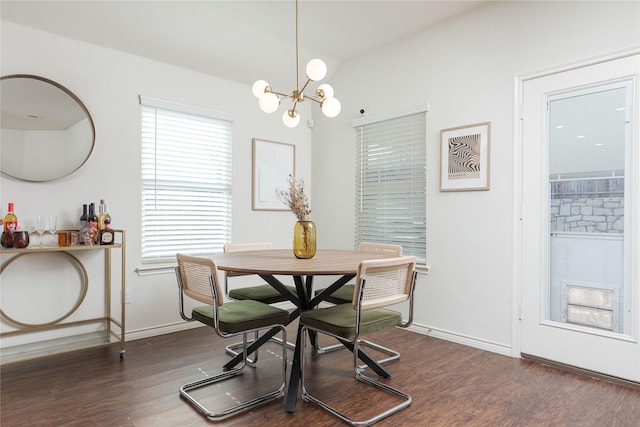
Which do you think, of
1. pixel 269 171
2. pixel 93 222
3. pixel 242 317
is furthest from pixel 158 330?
pixel 269 171

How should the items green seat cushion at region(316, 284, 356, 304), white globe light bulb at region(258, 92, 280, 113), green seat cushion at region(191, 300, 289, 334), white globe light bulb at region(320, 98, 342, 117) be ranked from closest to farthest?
green seat cushion at region(191, 300, 289, 334)
white globe light bulb at region(258, 92, 280, 113)
white globe light bulb at region(320, 98, 342, 117)
green seat cushion at region(316, 284, 356, 304)

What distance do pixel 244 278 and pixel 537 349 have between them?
2756 mm

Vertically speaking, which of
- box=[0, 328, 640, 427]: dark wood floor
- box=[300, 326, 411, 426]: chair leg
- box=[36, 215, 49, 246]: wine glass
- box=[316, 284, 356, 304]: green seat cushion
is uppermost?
box=[36, 215, 49, 246]: wine glass

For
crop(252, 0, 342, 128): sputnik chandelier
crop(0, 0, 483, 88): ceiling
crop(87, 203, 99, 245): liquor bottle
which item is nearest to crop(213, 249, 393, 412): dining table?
crop(252, 0, 342, 128): sputnik chandelier

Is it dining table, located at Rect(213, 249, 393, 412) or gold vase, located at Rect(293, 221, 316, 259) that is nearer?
dining table, located at Rect(213, 249, 393, 412)

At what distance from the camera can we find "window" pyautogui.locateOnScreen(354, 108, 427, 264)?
12.1 ft

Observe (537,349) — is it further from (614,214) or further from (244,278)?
(244,278)

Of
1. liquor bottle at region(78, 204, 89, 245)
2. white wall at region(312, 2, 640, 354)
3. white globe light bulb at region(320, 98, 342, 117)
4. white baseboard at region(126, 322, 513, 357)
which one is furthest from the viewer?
white baseboard at region(126, 322, 513, 357)

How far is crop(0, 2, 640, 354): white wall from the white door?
0.48 ft

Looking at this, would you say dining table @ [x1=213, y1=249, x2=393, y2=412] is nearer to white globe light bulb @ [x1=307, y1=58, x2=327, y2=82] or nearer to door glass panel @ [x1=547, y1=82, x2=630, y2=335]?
white globe light bulb @ [x1=307, y1=58, x2=327, y2=82]

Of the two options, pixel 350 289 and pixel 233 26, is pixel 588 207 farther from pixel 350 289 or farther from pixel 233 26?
pixel 233 26

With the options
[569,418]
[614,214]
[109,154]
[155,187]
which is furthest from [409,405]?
[109,154]

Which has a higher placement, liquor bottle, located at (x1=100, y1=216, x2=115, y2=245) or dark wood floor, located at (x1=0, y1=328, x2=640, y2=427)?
liquor bottle, located at (x1=100, y1=216, x2=115, y2=245)

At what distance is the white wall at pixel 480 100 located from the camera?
2.74m
